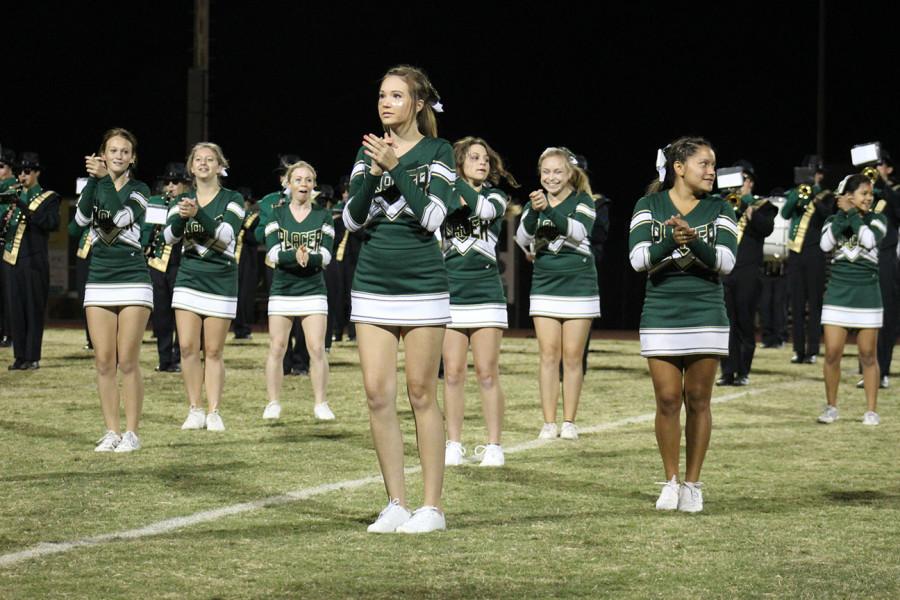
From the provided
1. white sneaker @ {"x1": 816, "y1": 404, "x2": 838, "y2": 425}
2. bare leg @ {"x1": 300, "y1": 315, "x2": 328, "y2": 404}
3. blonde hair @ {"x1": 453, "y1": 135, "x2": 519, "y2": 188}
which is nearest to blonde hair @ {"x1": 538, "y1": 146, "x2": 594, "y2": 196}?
blonde hair @ {"x1": 453, "y1": 135, "x2": 519, "y2": 188}

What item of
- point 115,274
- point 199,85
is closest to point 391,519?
point 115,274

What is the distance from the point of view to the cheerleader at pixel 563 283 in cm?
986

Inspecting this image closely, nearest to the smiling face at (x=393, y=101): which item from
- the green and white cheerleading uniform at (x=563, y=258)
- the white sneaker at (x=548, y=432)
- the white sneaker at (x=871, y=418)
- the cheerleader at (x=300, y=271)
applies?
the green and white cheerleading uniform at (x=563, y=258)

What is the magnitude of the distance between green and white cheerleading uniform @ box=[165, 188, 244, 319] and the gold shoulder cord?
6.35 m

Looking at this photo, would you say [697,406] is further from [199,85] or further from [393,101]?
[199,85]

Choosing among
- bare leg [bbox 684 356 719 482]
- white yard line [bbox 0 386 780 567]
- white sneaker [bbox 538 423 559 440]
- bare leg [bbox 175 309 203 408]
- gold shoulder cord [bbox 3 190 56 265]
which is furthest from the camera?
gold shoulder cord [bbox 3 190 56 265]

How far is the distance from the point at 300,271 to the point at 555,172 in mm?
2576

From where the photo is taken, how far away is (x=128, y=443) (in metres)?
9.28

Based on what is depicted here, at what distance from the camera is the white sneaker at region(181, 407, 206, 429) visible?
10.6m

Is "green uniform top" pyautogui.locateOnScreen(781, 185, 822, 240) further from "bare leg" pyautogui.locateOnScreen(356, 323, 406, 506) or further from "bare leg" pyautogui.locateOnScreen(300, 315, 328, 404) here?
"bare leg" pyautogui.locateOnScreen(356, 323, 406, 506)

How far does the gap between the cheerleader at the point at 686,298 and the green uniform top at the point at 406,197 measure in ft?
4.33

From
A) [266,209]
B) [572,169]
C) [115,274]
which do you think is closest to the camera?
[115,274]

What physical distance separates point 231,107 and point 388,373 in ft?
88.5

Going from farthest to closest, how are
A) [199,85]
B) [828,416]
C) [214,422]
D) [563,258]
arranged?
[199,85] → [828,416] → [214,422] → [563,258]
